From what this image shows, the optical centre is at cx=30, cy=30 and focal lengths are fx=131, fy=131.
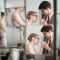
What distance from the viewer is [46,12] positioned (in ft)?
3.90

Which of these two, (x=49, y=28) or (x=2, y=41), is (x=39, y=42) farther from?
(x=2, y=41)

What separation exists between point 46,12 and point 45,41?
0.26 meters

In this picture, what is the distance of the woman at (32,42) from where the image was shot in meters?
1.20

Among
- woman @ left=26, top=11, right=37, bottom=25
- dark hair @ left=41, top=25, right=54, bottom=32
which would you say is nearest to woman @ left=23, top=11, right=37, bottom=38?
woman @ left=26, top=11, right=37, bottom=25

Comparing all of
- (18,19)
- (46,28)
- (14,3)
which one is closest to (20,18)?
(18,19)

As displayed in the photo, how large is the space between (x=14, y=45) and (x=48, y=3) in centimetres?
50

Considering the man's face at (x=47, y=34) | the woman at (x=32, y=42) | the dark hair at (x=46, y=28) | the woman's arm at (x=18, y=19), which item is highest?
the woman's arm at (x=18, y=19)

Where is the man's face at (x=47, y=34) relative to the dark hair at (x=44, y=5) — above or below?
below

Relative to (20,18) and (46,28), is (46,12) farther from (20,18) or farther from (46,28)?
(20,18)

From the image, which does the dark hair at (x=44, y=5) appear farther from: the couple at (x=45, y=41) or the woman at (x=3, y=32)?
the woman at (x=3, y=32)

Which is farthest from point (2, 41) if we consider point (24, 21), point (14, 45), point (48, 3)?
point (48, 3)

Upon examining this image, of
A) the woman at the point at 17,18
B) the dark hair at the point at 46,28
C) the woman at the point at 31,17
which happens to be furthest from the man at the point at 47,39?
the woman at the point at 17,18

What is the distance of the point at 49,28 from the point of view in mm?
1180

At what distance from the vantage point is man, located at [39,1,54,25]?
46.4 inches
